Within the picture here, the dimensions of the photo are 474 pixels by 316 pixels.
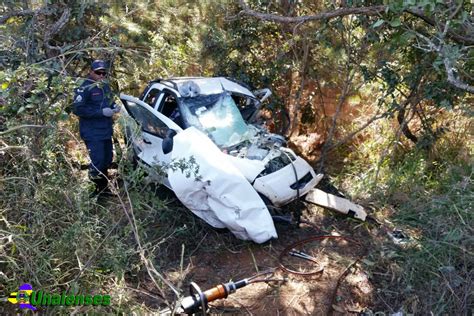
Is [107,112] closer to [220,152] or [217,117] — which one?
[217,117]

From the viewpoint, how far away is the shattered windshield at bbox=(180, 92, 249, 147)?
18.9ft

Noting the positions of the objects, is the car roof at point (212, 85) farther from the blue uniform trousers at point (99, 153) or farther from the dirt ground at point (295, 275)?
the dirt ground at point (295, 275)

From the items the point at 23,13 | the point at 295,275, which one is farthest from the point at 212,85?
the point at 295,275

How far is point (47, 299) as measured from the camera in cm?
333

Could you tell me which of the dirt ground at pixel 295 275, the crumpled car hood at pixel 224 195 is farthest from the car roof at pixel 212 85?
the dirt ground at pixel 295 275

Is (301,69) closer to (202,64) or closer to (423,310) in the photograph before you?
(202,64)

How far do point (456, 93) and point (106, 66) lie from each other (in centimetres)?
411

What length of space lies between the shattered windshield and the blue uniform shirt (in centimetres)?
95

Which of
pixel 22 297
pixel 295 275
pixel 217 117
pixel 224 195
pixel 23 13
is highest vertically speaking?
pixel 23 13

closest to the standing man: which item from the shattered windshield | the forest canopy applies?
the forest canopy

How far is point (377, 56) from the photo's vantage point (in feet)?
21.1

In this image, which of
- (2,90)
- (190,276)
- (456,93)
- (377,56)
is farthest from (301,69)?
(2,90)

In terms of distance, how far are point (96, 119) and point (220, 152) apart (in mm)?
1697

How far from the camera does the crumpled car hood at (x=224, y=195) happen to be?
16.1 feet
